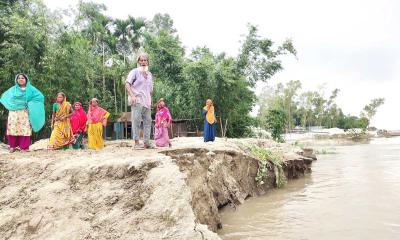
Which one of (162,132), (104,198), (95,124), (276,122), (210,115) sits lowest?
(104,198)

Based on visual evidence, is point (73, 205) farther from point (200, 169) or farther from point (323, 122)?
point (323, 122)

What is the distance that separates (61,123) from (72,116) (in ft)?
2.52

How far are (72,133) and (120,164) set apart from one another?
429 cm

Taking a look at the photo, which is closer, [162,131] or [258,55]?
[162,131]

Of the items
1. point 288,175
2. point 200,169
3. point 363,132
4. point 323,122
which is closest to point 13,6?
point 288,175

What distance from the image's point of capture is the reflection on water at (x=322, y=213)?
17.5ft

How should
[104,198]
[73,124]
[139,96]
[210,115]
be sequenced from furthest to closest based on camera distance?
[210,115], [73,124], [139,96], [104,198]

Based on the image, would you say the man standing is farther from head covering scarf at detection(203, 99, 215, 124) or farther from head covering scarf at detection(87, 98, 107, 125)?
head covering scarf at detection(203, 99, 215, 124)

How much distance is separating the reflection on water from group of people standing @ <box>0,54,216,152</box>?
87.1 inches

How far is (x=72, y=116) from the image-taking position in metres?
8.94

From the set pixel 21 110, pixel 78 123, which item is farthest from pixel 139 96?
pixel 78 123

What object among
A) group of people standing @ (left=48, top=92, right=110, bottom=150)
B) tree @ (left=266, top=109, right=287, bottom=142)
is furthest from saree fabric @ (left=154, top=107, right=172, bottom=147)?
tree @ (left=266, top=109, right=287, bottom=142)

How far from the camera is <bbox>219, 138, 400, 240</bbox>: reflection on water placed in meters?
5.33

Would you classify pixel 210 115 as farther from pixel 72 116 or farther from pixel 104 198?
pixel 104 198
